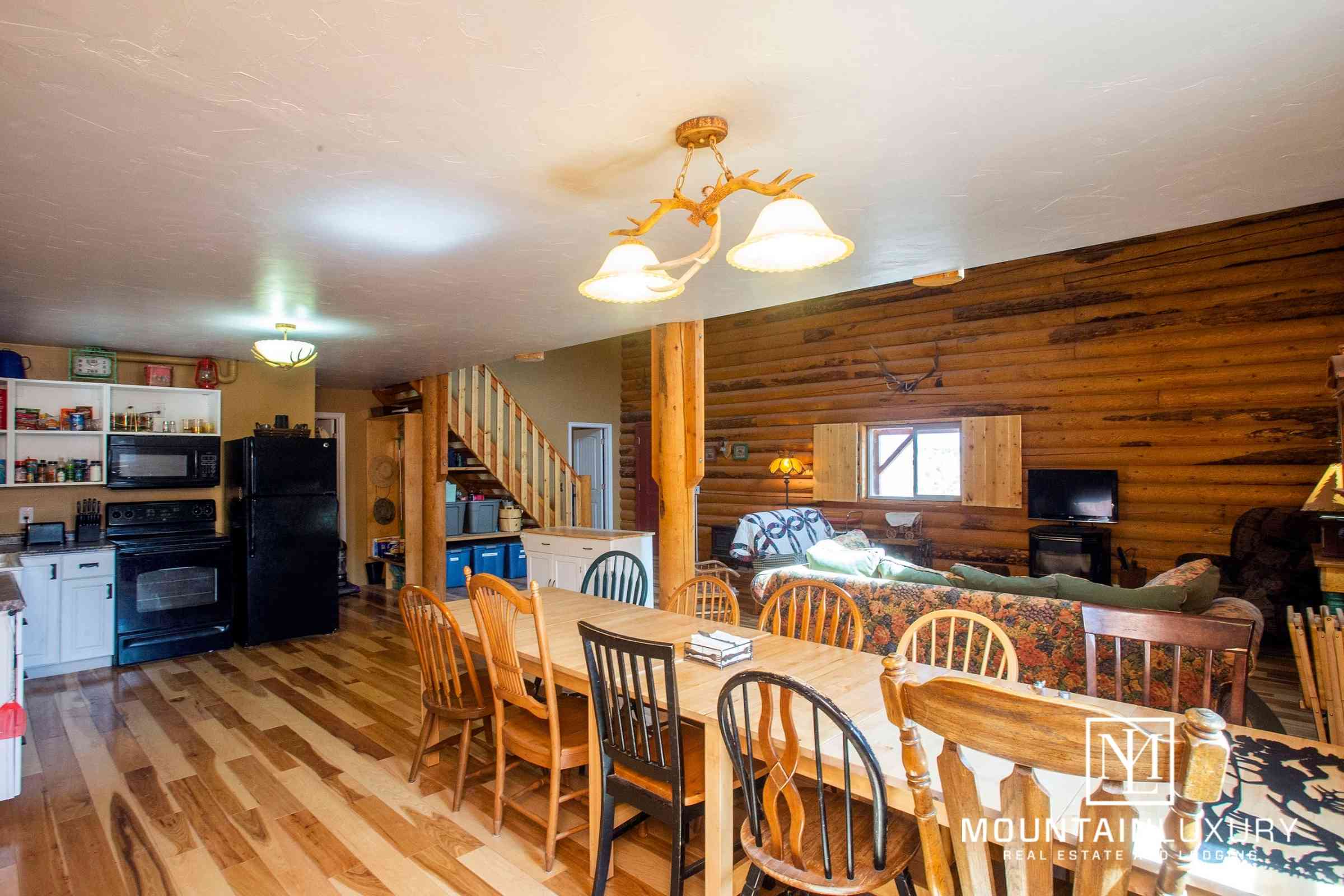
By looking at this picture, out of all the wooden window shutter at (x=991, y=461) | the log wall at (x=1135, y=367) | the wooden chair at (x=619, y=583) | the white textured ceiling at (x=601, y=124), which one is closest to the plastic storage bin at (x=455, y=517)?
the wooden chair at (x=619, y=583)

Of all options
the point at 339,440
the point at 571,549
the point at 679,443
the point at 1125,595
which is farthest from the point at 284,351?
the point at 1125,595

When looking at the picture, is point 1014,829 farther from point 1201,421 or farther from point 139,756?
point 1201,421

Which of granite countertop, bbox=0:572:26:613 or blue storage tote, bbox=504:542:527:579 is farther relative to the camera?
blue storage tote, bbox=504:542:527:579

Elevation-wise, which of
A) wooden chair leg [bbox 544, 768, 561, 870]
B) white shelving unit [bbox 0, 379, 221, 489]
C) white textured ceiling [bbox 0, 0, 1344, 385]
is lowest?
wooden chair leg [bbox 544, 768, 561, 870]

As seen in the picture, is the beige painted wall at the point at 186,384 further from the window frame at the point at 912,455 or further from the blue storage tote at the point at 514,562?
the window frame at the point at 912,455

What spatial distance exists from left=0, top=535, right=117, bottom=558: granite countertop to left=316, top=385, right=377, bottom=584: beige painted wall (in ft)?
10.5

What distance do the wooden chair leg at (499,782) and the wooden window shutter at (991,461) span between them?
626 centimetres

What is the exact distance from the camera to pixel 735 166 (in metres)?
2.28

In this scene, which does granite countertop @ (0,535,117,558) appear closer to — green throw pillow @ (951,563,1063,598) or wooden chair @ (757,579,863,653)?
wooden chair @ (757,579,863,653)

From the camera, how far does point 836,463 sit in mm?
8562

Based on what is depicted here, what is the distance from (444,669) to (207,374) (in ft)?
15.2

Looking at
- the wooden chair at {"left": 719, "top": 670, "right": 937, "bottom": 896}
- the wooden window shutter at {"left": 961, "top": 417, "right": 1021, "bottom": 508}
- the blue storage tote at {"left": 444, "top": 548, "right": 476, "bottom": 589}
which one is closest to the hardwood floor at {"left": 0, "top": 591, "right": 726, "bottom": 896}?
the wooden chair at {"left": 719, "top": 670, "right": 937, "bottom": 896}

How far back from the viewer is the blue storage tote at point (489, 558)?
26.4 feet

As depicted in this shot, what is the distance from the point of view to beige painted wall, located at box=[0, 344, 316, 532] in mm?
5375
